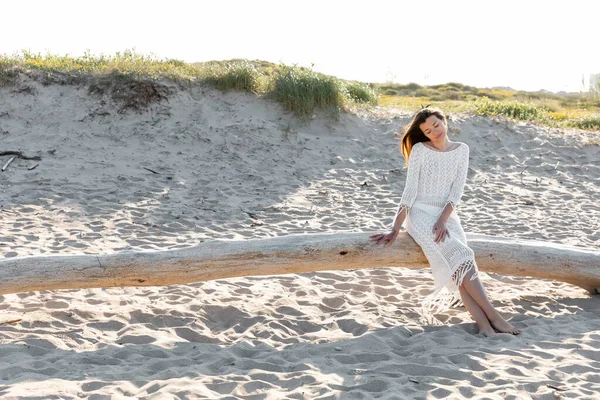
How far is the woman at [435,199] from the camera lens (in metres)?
5.09

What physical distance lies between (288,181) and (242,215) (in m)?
1.87

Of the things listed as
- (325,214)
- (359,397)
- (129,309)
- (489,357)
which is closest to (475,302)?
(489,357)

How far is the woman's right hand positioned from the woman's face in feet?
2.71

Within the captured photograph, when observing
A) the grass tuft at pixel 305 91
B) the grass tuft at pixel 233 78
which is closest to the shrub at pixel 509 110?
the grass tuft at pixel 305 91

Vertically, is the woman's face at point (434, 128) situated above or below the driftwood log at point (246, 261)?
above

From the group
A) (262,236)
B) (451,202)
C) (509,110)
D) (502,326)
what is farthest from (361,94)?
(502,326)

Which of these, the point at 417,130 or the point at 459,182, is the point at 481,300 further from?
the point at 417,130

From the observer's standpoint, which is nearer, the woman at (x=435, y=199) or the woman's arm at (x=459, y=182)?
the woman at (x=435, y=199)

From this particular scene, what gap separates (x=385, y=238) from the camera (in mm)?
5309

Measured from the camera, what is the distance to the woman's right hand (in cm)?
528

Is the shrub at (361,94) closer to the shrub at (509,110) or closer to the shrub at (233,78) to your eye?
the shrub at (509,110)

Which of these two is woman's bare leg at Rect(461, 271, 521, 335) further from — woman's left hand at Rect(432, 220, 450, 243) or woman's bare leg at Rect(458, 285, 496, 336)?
woman's left hand at Rect(432, 220, 450, 243)

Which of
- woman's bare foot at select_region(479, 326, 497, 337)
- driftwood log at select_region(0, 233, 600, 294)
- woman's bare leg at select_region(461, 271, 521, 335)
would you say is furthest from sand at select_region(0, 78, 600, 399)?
driftwood log at select_region(0, 233, 600, 294)

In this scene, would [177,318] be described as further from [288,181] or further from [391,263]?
[288,181]
